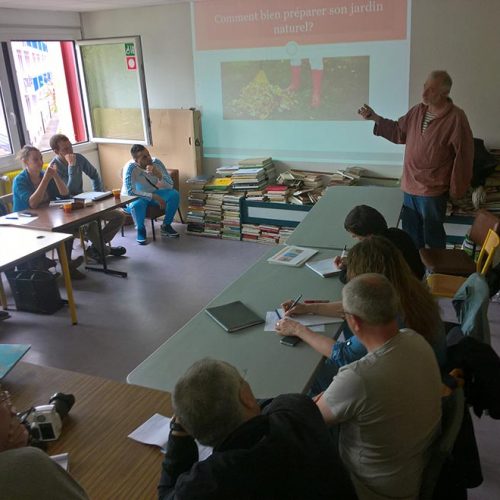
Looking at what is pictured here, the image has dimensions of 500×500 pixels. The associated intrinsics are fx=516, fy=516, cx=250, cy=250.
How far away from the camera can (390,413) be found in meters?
1.46

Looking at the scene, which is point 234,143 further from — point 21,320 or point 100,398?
point 100,398

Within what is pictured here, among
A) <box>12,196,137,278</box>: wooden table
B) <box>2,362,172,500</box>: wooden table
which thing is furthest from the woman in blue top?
<box>2,362,172,500</box>: wooden table

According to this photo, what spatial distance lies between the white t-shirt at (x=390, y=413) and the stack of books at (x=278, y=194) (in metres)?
3.89

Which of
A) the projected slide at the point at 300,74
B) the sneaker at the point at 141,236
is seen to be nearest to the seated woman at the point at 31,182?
the sneaker at the point at 141,236

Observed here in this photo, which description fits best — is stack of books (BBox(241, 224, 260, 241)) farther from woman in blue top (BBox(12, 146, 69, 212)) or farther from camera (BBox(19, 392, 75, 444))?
camera (BBox(19, 392, 75, 444))

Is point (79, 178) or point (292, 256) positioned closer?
point (292, 256)

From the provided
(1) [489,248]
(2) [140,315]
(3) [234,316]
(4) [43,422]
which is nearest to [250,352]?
(3) [234,316]

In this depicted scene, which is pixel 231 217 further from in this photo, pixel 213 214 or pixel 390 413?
pixel 390 413

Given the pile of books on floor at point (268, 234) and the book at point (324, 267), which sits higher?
the book at point (324, 267)

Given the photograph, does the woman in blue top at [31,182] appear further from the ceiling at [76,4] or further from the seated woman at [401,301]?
the seated woman at [401,301]

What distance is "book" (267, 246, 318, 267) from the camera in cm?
295

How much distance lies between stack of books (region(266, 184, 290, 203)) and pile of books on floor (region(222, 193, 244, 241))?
0.33 m

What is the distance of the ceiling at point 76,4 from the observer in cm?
515

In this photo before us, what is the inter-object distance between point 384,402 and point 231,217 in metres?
4.35
